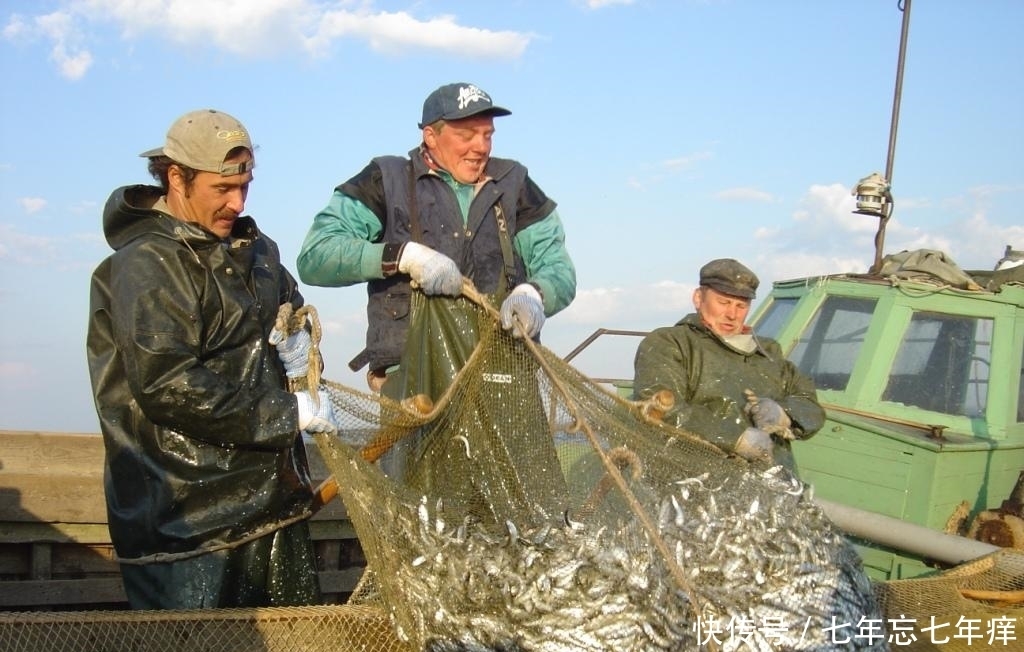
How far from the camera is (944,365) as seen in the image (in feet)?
24.5

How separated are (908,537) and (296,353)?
3988 mm

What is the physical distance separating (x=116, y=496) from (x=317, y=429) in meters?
0.72

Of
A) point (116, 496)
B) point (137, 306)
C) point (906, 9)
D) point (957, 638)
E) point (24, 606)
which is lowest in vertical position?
point (24, 606)

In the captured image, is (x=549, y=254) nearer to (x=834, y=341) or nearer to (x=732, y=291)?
(x=732, y=291)

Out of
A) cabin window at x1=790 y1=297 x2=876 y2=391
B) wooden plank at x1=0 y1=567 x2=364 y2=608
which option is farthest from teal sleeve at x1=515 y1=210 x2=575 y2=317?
cabin window at x1=790 y1=297 x2=876 y2=391

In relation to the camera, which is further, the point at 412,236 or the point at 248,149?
the point at 412,236

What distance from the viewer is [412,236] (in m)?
4.42

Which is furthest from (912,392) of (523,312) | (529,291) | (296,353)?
(296,353)

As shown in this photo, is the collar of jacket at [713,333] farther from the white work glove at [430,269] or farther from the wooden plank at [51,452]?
the wooden plank at [51,452]

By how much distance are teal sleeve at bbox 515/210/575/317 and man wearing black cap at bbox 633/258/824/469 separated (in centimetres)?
92

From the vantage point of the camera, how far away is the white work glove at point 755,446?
462 cm

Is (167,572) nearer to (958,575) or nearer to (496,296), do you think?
(496,296)

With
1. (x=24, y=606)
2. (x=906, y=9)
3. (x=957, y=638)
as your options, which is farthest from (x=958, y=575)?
(x=906, y=9)

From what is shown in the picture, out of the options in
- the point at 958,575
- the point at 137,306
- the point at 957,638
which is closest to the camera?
the point at 137,306
